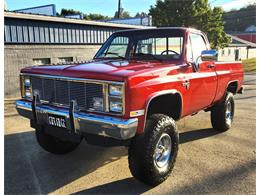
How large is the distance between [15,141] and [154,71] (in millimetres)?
3298

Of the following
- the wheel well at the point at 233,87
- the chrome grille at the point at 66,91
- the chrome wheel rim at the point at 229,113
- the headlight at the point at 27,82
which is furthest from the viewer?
the wheel well at the point at 233,87

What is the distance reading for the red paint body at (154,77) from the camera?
304 centimetres

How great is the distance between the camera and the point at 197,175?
12.2 feet

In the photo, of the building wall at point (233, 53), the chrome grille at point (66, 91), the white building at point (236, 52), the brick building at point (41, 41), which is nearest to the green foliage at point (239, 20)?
the white building at point (236, 52)

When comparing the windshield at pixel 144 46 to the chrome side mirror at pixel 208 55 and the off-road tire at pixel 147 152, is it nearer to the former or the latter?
the chrome side mirror at pixel 208 55

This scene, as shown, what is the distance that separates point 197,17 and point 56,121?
27.0 metres

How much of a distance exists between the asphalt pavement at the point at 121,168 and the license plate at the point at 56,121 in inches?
30.7

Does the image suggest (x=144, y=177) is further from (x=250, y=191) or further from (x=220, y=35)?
(x=220, y=35)

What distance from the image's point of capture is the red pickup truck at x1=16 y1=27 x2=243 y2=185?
120 inches

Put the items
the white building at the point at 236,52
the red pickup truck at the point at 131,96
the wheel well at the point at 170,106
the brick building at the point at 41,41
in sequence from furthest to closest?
the white building at the point at 236,52 < the brick building at the point at 41,41 < the wheel well at the point at 170,106 < the red pickup truck at the point at 131,96

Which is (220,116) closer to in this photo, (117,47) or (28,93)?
(117,47)

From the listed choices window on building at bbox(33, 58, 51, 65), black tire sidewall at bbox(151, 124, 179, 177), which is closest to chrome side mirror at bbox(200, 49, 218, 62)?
black tire sidewall at bbox(151, 124, 179, 177)

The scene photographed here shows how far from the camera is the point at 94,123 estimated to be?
306 cm

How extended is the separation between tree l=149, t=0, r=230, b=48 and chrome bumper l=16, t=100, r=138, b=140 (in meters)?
26.2
